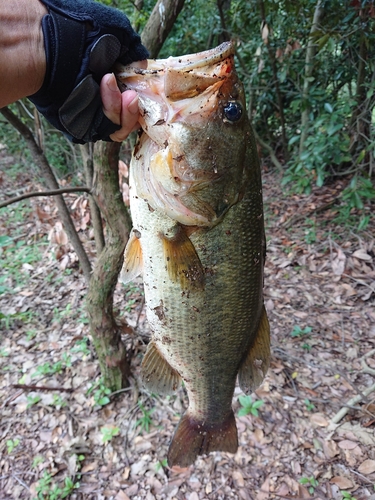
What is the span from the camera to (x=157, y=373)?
1834 millimetres

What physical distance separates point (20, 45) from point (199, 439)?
203 cm

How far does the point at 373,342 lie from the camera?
11.5 ft

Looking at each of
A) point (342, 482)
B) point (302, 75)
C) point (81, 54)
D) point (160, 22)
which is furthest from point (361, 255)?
point (81, 54)

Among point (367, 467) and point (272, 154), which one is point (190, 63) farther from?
point (272, 154)

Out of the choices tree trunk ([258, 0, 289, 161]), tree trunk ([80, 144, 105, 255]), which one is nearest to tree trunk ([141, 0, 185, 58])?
tree trunk ([80, 144, 105, 255])

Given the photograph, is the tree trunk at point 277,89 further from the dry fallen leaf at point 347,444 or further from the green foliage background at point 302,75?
the dry fallen leaf at point 347,444

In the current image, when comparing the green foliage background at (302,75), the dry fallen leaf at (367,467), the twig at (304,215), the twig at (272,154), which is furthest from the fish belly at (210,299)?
the twig at (272,154)

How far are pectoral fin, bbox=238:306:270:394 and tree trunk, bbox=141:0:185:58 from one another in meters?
2.02

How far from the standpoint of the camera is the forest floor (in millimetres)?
2635

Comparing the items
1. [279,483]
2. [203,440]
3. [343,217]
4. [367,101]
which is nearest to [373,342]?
[279,483]

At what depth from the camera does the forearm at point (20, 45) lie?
108cm

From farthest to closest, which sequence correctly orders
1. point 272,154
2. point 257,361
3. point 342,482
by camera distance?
point 272,154, point 342,482, point 257,361

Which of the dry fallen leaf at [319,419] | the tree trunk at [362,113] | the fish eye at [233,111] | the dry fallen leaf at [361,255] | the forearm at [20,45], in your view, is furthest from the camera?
the tree trunk at [362,113]

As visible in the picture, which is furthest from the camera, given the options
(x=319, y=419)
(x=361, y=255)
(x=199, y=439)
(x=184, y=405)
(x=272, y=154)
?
(x=272, y=154)
